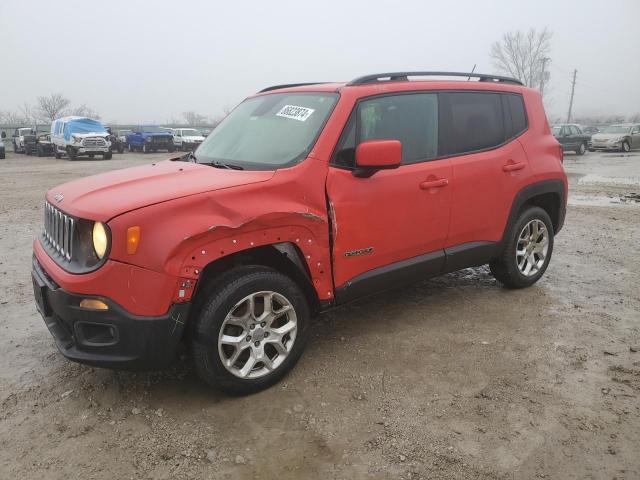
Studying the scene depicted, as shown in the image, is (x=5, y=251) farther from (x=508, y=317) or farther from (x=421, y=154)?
(x=508, y=317)

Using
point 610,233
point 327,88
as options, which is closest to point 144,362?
point 327,88

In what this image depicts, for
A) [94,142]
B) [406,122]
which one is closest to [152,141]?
[94,142]

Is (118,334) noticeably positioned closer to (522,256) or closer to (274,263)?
(274,263)

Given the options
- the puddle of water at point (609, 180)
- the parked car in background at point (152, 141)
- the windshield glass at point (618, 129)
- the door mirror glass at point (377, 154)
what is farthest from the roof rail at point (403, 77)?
the parked car in background at point (152, 141)

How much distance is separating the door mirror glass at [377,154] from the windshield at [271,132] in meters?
0.36

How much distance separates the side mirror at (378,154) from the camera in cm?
316

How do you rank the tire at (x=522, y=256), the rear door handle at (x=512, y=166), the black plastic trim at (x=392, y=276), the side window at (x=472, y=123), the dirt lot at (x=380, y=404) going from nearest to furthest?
the dirt lot at (x=380, y=404), the black plastic trim at (x=392, y=276), the side window at (x=472, y=123), the rear door handle at (x=512, y=166), the tire at (x=522, y=256)

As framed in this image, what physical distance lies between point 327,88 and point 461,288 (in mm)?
2425

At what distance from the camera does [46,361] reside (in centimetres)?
356

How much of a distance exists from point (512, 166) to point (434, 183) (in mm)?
992

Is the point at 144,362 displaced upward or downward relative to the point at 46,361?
upward

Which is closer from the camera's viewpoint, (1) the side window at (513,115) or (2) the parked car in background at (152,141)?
(1) the side window at (513,115)

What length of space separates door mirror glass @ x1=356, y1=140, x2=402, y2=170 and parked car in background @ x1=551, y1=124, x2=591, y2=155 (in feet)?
83.9

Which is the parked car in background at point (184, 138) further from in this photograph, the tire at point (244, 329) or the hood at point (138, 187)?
the tire at point (244, 329)
